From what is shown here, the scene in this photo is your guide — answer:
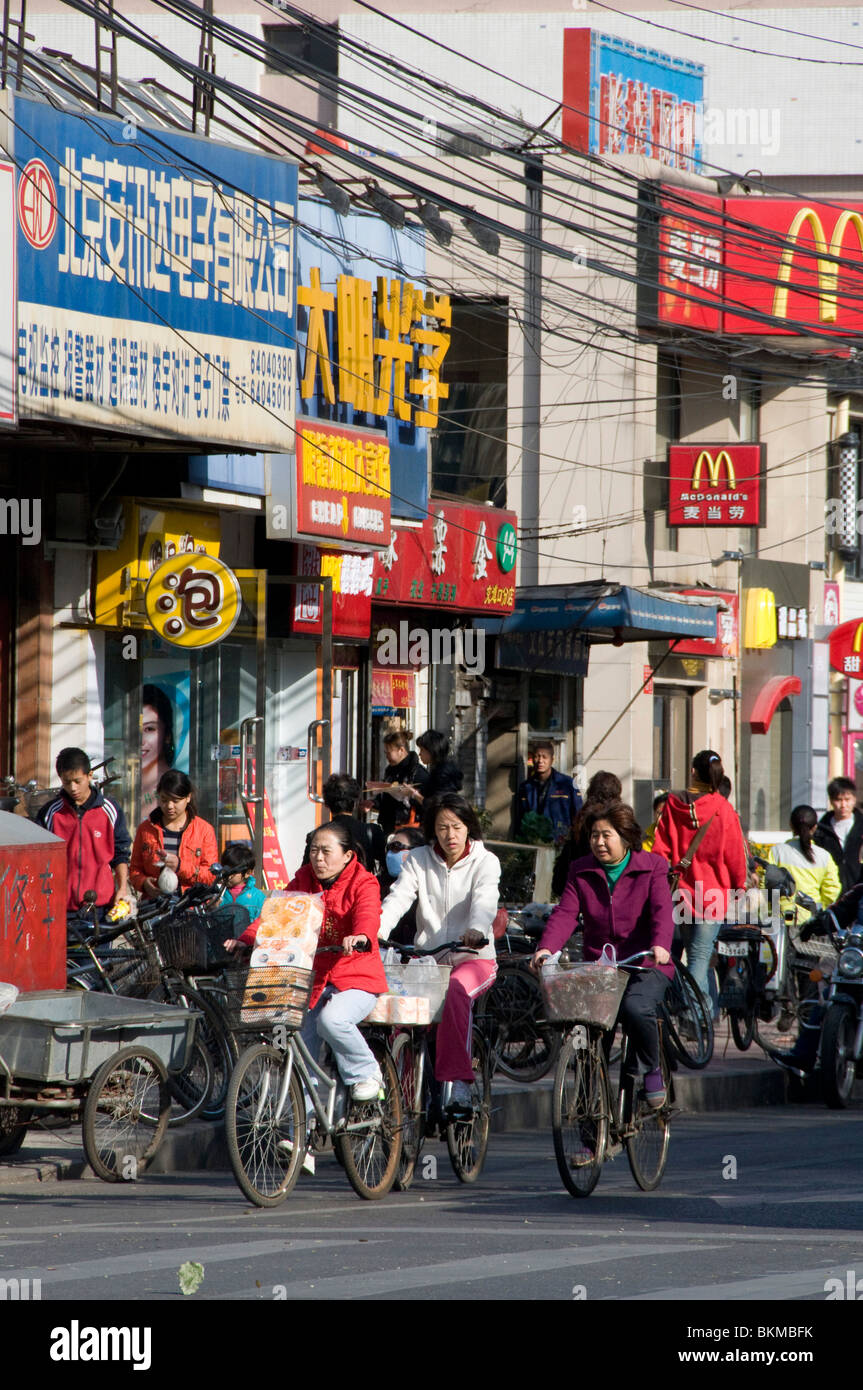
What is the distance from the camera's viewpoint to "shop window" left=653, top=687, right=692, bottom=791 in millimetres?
28578

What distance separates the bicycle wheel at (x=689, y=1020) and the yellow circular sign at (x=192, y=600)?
4454mm

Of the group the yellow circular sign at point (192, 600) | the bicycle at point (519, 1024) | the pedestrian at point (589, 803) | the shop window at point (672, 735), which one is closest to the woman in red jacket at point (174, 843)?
the bicycle at point (519, 1024)

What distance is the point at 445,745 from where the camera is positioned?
17172 mm

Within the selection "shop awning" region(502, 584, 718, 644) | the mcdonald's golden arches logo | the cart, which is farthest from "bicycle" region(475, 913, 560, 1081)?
the mcdonald's golden arches logo

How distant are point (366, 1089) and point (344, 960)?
593 mm

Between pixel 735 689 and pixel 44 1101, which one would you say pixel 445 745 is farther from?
pixel 735 689

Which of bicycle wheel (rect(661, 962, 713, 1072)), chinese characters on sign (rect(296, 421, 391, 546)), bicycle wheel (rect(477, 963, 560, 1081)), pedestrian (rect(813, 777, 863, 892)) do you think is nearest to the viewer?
bicycle wheel (rect(477, 963, 560, 1081))

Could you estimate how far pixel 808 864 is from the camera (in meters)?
16.2

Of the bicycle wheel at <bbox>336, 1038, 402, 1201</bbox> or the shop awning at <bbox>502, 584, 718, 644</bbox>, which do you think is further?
the shop awning at <bbox>502, 584, 718, 644</bbox>

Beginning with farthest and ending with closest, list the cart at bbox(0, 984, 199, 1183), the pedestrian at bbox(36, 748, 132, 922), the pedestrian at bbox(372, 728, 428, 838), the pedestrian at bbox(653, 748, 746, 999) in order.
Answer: the pedestrian at bbox(372, 728, 428, 838) < the pedestrian at bbox(653, 748, 746, 999) < the pedestrian at bbox(36, 748, 132, 922) < the cart at bbox(0, 984, 199, 1183)

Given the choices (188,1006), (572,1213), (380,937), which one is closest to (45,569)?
(188,1006)

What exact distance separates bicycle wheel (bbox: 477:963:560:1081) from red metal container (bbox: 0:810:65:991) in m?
3.95

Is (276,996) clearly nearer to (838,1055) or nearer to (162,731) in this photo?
(838,1055)

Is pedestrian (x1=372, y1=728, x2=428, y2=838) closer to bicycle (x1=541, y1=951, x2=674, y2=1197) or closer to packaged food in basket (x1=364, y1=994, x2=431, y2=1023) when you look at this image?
packaged food in basket (x1=364, y1=994, x2=431, y2=1023)
